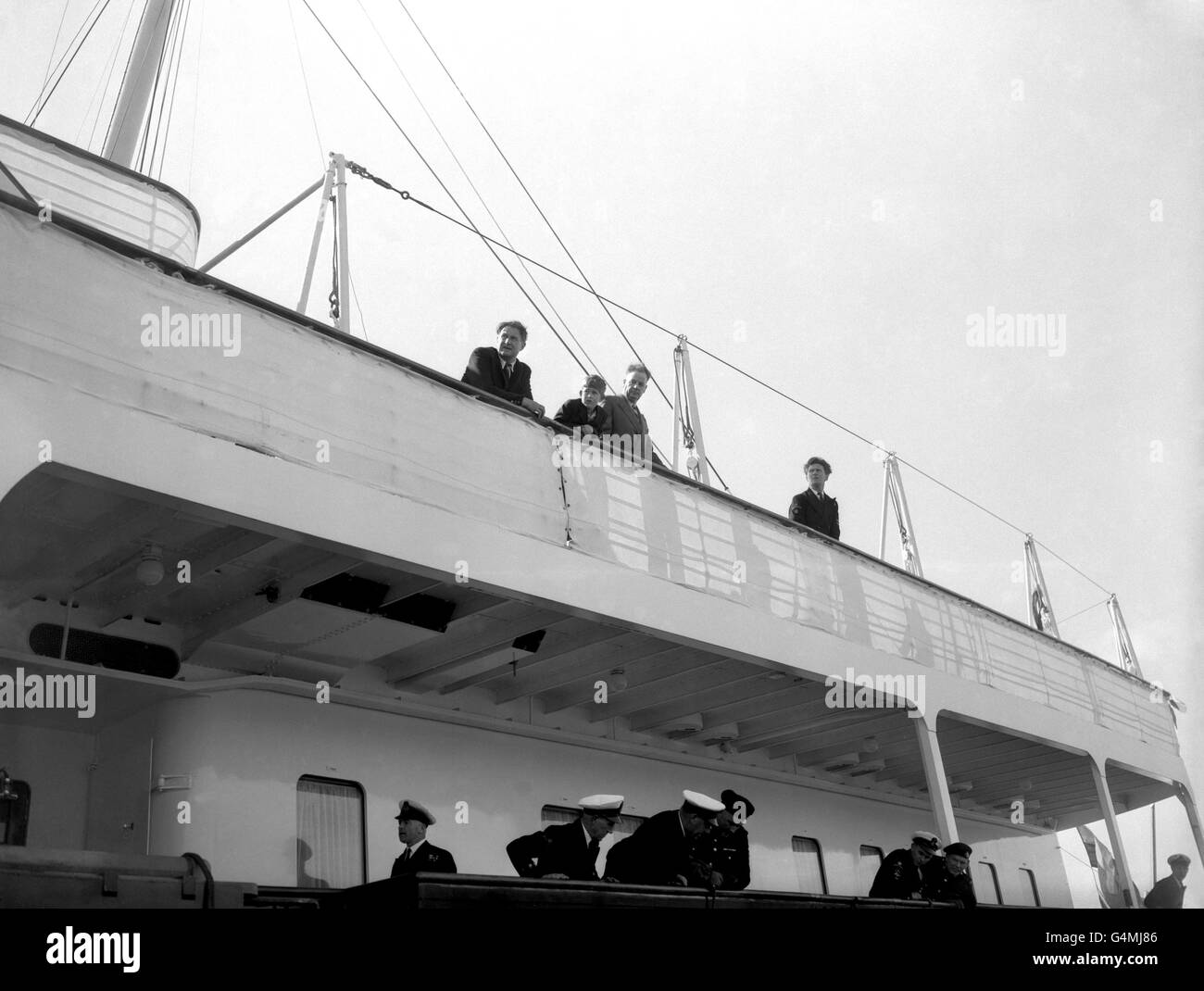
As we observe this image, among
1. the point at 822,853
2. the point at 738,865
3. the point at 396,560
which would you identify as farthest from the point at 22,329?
the point at 822,853

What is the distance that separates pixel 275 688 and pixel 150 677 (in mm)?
720

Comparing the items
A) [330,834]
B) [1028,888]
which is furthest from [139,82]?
[1028,888]

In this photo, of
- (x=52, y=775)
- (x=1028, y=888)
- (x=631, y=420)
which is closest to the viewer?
(x=52, y=775)

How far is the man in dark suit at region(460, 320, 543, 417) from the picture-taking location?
24.1 feet

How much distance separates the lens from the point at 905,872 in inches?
312

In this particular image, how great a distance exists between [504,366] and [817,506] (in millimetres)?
A: 3864

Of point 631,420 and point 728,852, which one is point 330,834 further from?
point 631,420

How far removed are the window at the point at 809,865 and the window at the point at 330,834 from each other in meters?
4.60

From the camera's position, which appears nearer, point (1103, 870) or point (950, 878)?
point (950, 878)

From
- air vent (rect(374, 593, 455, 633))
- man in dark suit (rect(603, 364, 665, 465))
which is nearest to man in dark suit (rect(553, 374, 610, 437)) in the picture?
man in dark suit (rect(603, 364, 665, 465))

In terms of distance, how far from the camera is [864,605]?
9.27m

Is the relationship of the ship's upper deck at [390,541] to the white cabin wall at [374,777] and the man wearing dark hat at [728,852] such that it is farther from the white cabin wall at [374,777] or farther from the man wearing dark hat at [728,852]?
the man wearing dark hat at [728,852]

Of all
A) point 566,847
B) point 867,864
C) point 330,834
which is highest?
point 330,834
